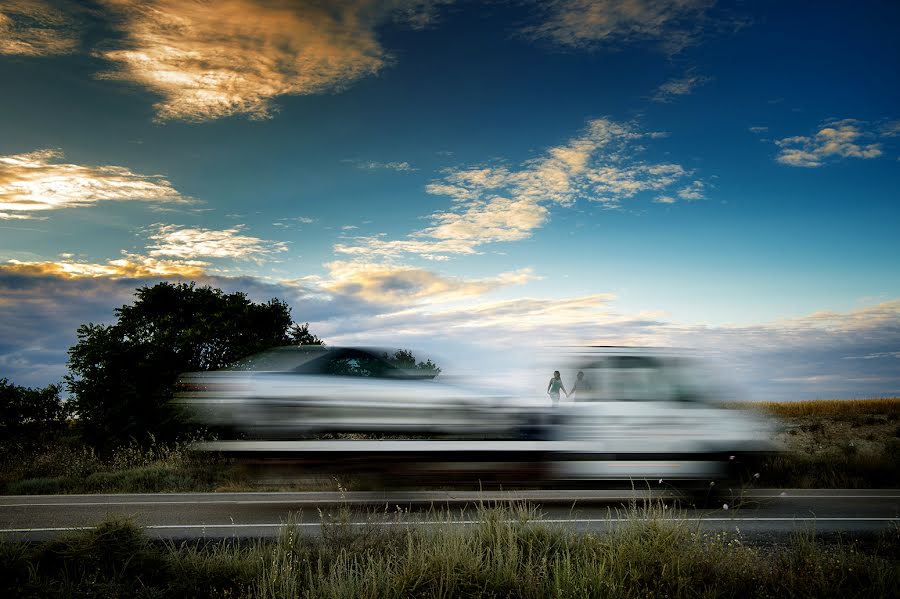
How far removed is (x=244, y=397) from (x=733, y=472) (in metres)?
6.45

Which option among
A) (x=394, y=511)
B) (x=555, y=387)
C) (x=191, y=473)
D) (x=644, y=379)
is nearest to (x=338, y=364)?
(x=394, y=511)

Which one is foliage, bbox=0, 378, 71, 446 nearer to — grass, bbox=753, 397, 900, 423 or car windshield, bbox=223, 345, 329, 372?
car windshield, bbox=223, 345, 329, 372

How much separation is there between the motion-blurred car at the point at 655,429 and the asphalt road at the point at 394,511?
49 cm

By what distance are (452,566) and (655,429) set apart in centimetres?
439

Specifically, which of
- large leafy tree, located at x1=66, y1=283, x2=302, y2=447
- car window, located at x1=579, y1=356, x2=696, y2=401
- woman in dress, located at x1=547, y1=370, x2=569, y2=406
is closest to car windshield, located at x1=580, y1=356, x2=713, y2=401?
car window, located at x1=579, y1=356, x2=696, y2=401

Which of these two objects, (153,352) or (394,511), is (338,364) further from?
(153,352)

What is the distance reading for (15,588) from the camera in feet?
19.1

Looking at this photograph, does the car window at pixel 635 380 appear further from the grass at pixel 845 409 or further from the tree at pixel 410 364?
the grass at pixel 845 409

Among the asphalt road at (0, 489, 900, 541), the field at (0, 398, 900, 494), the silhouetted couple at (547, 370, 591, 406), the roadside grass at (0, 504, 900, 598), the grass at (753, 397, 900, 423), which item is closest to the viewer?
the roadside grass at (0, 504, 900, 598)

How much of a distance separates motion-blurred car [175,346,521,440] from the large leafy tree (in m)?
15.7

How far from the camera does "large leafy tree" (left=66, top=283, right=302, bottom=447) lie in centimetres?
2491

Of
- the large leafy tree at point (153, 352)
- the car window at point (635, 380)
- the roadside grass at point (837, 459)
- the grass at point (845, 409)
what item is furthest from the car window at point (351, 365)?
the grass at point (845, 409)

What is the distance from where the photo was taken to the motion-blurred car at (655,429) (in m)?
9.16

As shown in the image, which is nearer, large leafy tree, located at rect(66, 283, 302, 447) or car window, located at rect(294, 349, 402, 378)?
car window, located at rect(294, 349, 402, 378)
